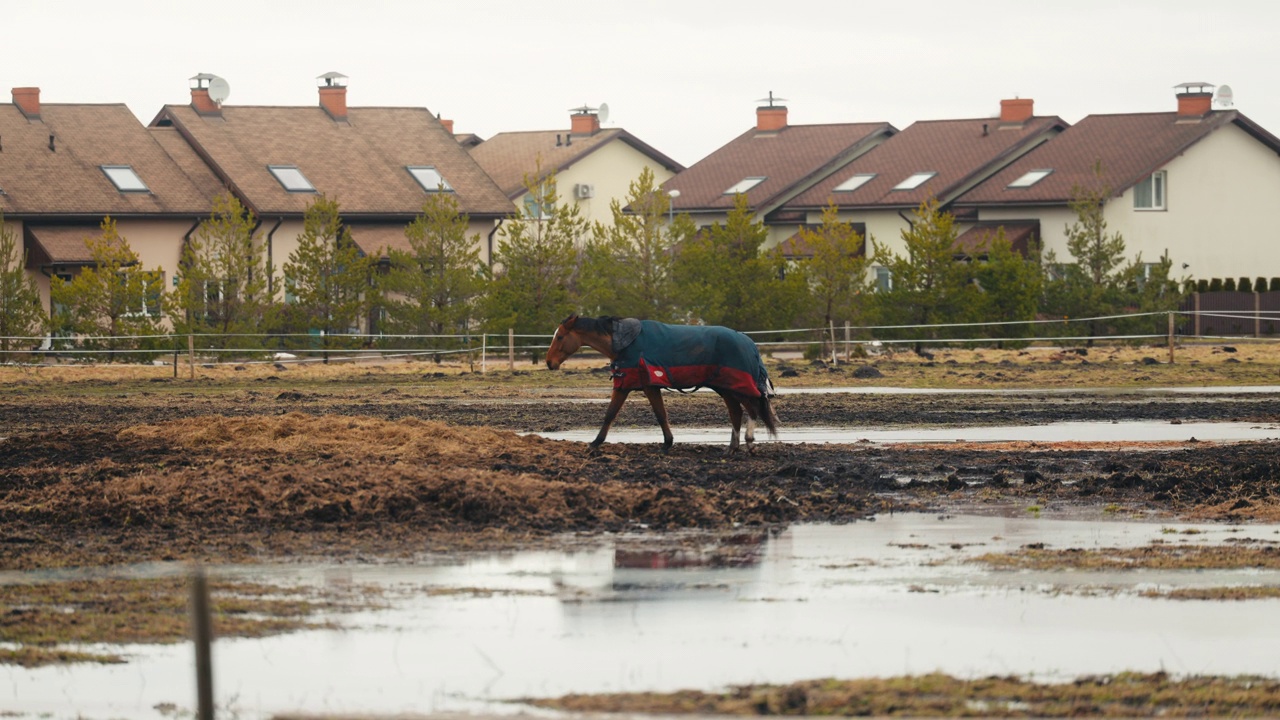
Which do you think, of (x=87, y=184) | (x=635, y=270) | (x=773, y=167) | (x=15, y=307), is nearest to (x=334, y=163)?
(x=87, y=184)

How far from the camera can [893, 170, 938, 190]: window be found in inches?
2089

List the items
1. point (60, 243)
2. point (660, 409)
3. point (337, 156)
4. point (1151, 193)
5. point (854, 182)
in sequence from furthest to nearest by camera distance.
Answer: point (854, 182) < point (337, 156) < point (1151, 193) < point (60, 243) < point (660, 409)

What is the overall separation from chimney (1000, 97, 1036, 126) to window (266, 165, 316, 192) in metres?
23.2

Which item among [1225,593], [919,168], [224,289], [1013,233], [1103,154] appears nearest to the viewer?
[1225,593]

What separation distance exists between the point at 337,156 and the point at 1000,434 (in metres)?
33.7

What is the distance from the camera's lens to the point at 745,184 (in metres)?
58.4

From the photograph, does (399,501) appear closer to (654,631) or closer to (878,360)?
(654,631)

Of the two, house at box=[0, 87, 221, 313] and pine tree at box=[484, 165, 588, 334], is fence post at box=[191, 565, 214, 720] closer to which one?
pine tree at box=[484, 165, 588, 334]

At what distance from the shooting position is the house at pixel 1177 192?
1940 inches

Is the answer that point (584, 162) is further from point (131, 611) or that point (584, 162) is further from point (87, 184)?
point (131, 611)

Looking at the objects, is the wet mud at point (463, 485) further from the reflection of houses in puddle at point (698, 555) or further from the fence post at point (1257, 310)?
the fence post at point (1257, 310)

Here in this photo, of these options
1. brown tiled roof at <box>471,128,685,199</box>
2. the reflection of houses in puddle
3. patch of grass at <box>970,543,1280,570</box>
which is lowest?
patch of grass at <box>970,543,1280,570</box>

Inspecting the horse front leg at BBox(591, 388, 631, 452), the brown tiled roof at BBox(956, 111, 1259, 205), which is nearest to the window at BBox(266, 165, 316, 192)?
the brown tiled roof at BBox(956, 111, 1259, 205)

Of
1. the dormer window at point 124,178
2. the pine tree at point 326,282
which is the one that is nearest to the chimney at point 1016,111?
the pine tree at point 326,282
